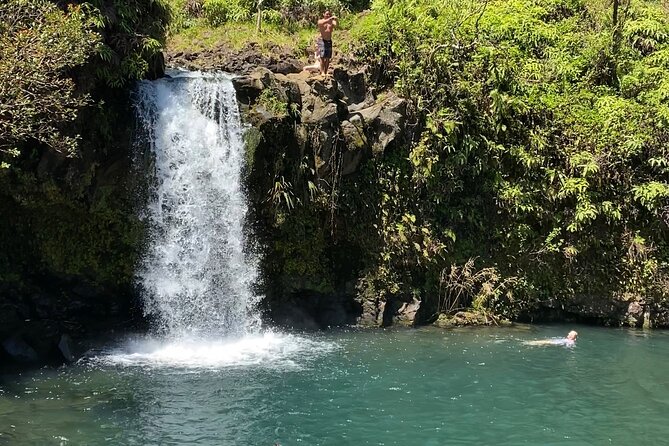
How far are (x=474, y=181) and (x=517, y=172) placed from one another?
125 centimetres

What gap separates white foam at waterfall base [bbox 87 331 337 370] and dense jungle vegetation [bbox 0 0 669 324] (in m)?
1.99

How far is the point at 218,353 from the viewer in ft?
45.4

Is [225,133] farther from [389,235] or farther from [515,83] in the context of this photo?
[515,83]

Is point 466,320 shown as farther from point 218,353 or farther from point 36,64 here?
point 36,64

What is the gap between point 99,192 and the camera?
47.5 feet

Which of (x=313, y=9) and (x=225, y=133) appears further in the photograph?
(x=313, y=9)

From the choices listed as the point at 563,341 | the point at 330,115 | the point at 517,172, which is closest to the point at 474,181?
the point at 517,172

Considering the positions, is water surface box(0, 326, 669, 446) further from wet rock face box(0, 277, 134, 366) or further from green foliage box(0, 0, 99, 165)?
green foliage box(0, 0, 99, 165)

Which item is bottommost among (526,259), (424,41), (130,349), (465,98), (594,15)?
(130,349)

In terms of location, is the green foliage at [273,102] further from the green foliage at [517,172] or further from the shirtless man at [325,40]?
the green foliage at [517,172]

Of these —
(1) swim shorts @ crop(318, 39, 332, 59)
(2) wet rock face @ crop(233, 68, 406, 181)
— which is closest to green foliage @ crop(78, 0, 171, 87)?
(2) wet rock face @ crop(233, 68, 406, 181)

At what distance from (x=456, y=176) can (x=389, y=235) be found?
2.47m

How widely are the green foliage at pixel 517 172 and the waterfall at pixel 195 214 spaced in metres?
3.78

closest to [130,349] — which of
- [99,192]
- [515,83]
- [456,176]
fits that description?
[99,192]
